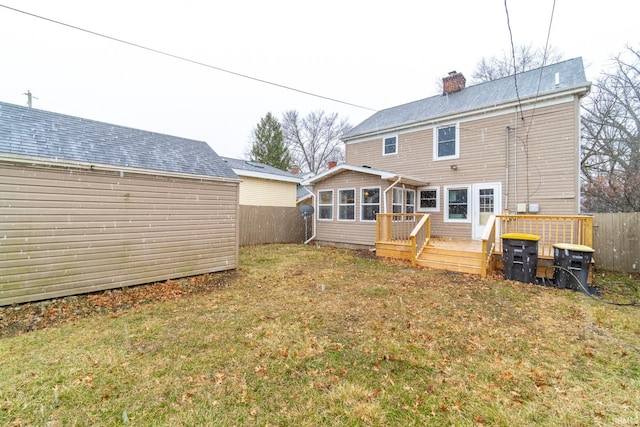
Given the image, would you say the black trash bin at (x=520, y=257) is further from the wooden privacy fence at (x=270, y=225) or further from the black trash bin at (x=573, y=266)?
the wooden privacy fence at (x=270, y=225)

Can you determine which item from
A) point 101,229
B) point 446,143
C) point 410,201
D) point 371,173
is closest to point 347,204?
point 371,173

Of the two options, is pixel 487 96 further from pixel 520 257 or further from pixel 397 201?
pixel 520 257

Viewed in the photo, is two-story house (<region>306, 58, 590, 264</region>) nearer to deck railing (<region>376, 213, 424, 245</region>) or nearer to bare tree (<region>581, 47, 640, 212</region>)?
deck railing (<region>376, 213, 424, 245</region>)

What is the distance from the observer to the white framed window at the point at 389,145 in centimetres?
1162

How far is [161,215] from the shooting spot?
612 centimetres

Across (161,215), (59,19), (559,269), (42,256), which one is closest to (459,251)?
(559,269)

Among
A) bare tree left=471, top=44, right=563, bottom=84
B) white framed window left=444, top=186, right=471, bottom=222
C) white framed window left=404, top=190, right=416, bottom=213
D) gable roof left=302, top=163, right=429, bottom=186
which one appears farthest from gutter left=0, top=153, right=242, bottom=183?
bare tree left=471, top=44, right=563, bottom=84

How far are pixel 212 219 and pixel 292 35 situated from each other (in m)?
7.48

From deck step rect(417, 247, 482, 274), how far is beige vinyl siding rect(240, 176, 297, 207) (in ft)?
31.0

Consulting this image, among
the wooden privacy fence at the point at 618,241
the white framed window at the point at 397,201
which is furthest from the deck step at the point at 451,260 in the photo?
the wooden privacy fence at the point at 618,241

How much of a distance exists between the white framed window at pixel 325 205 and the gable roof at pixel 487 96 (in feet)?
10.4

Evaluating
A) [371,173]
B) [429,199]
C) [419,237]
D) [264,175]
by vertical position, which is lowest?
[419,237]

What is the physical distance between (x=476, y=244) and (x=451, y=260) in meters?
1.65

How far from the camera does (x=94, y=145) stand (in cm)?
566
